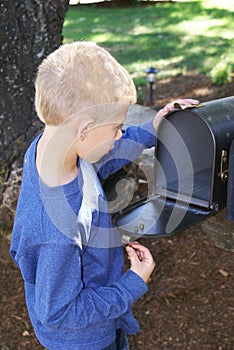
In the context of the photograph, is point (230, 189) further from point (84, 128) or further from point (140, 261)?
point (84, 128)

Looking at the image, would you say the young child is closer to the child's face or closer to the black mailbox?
the child's face

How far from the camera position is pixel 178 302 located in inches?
123

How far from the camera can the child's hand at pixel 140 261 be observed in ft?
6.04

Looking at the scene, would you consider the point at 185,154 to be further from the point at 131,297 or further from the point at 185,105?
the point at 131,297

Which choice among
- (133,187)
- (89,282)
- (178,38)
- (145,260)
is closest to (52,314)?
(89,282)

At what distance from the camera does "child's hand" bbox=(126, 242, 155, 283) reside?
6.04 feet

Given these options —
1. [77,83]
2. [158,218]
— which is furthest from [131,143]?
[77,83]

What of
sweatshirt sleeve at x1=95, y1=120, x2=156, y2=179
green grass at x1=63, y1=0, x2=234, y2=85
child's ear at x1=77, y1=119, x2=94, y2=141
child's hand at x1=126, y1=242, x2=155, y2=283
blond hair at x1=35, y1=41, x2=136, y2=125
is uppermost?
blond hair at x1=35, y1=41, x2=136, y2=125

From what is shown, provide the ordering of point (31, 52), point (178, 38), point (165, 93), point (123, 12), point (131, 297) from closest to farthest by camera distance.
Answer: point (131, 297), point (31, 52), point (165, 93), point (178, 38), point (123, 12)

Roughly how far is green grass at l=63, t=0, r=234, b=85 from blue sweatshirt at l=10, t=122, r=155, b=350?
4.73 m

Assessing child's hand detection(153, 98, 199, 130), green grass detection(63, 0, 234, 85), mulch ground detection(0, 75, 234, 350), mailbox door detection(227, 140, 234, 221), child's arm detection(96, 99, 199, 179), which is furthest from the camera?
green grass detection(63, 0, 234, 85)

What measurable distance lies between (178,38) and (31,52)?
5264 millimetres

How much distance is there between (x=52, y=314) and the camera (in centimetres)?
166

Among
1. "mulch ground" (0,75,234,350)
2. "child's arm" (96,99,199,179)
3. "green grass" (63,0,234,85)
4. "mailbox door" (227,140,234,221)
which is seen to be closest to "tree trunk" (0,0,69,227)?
"mulch ground" (0,75,234,350)
